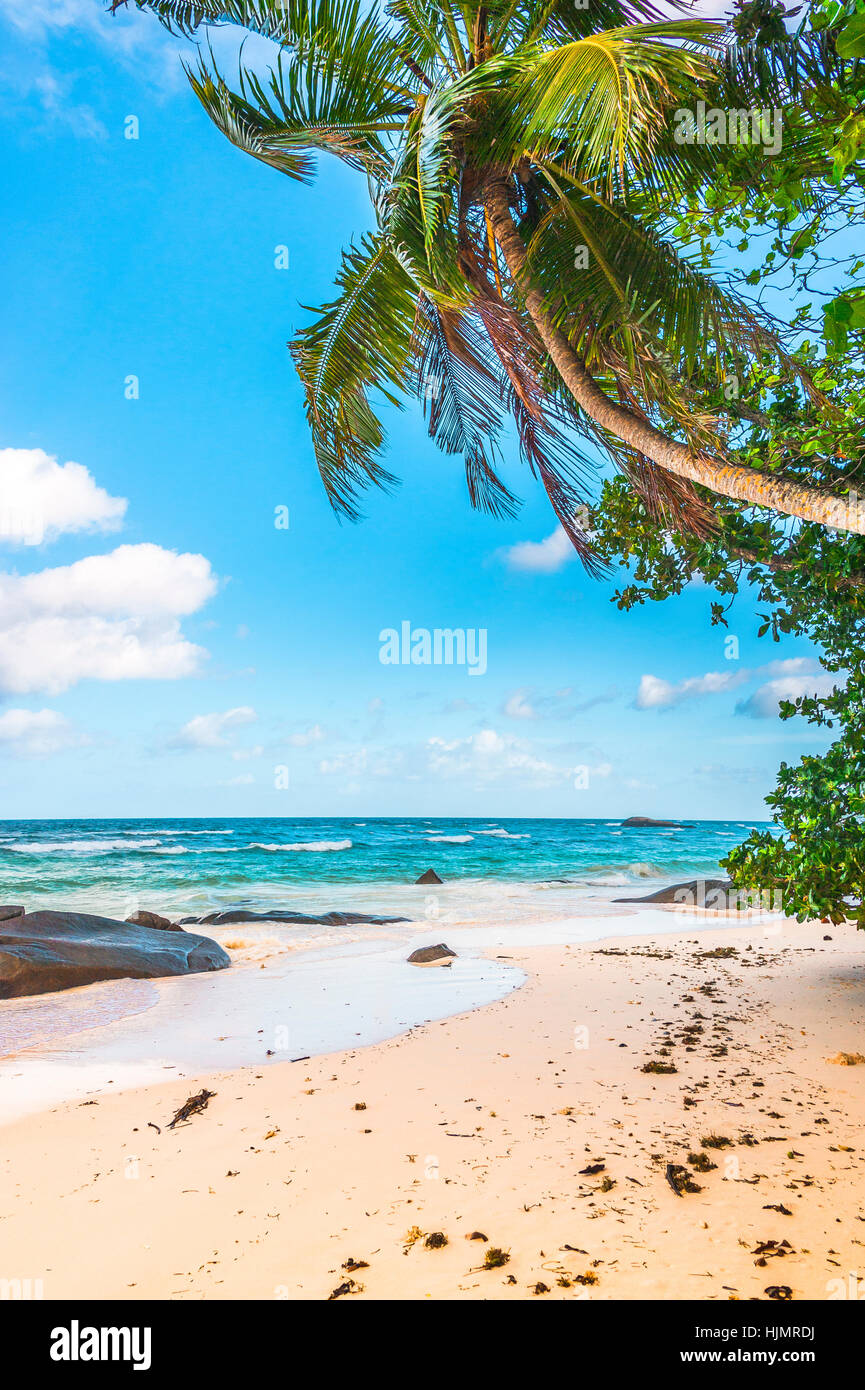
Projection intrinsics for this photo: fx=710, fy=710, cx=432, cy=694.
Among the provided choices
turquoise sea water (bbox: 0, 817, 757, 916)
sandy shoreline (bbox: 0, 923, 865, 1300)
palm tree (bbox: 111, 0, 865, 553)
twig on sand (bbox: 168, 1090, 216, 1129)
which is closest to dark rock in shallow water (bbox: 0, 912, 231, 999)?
sandy shoreline (bbox: 0, 923, 865, 1300)

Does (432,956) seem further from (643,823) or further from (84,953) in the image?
(643,823)

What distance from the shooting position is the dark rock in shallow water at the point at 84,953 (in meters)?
7.97

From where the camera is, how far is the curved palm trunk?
3391mm

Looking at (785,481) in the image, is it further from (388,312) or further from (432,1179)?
(432,1179)

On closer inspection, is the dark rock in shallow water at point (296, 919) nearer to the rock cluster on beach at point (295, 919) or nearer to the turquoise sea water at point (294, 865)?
the rock cluster on beach at point (295, 919)

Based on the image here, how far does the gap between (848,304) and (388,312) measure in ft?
11.9

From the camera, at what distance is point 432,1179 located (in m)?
3.04

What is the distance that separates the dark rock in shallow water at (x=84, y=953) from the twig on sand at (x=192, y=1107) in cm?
476

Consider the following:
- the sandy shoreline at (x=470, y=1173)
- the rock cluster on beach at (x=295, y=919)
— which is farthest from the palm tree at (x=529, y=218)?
the rock cluster on beach at (x=295, y=919)

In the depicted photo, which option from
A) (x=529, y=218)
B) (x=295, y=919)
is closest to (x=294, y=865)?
(x=295, y=919)

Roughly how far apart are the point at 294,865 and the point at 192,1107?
88.5ft

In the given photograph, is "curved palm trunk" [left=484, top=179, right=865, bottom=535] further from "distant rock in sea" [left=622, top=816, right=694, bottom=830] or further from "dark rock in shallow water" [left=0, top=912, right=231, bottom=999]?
"distant rock in sea" [left=622, top=816, right=694, bottom=830]

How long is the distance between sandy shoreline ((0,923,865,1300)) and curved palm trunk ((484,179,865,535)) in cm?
284
